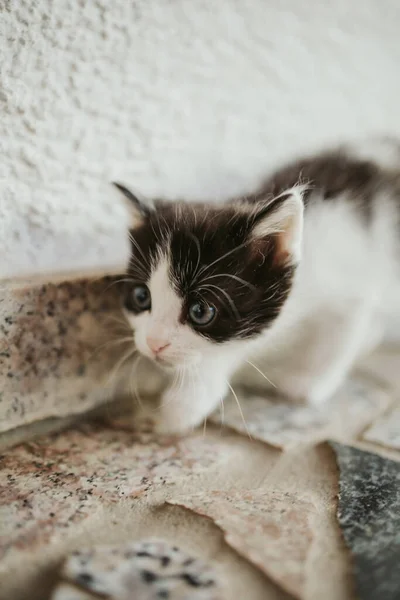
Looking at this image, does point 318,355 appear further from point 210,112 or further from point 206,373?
point 210,112

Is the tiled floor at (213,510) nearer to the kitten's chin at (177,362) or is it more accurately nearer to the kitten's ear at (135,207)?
the kitten's chin at (177,362)

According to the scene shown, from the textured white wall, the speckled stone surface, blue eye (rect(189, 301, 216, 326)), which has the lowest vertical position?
the speckled stone surface

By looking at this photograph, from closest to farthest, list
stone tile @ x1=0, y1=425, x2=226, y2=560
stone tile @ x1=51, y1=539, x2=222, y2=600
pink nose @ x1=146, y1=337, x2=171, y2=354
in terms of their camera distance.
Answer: stone tile @ x1=51, y1=539, x2=222, y2=600, stone tile @ x1=0, y1=425, x2=226, y2=560, pink nose @ x1=146, y1=337, x2=171, y2=354

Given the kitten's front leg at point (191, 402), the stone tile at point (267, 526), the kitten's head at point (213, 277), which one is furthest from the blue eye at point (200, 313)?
the stone tile at point (267, 526)

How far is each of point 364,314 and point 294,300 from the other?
0.20 metres

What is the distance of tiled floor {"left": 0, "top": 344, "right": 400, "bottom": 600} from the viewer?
1.78ft

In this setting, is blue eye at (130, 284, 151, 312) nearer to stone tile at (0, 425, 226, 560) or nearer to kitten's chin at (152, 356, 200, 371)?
kitten's chin at (152, 356, 200, 371)

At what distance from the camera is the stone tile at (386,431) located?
0.84 m

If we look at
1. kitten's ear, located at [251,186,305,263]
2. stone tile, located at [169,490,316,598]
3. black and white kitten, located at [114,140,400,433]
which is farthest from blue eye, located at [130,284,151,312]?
stone tile, located at [169,490,316,598]

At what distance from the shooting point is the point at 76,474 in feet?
2.45

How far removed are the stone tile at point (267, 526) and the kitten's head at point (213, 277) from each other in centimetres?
22

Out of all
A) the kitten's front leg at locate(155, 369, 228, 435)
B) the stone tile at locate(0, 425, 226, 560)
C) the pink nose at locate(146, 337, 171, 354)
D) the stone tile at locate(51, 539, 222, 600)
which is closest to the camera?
the stone tile at locate(51, 539, 222, 600)

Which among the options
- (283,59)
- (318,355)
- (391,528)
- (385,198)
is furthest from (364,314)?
(283,59)

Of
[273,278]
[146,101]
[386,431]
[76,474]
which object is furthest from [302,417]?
[146,101]
